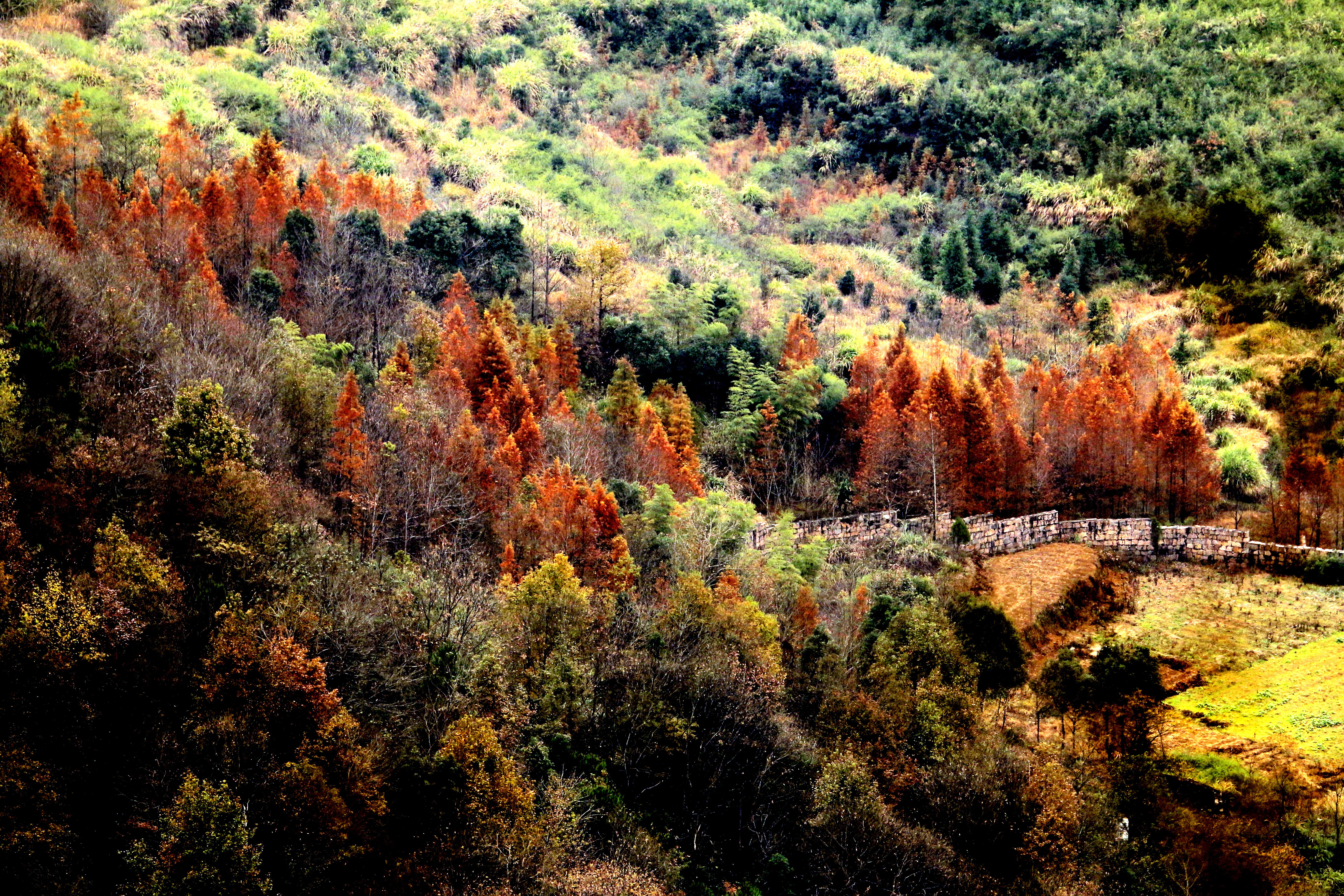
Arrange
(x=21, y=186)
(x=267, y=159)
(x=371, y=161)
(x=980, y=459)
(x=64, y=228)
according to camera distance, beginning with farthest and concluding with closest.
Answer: (x=371, y=161) < (x=267, y=159) < (x=980, y=459) < (x=21, y=186) < (x=64, y=228)

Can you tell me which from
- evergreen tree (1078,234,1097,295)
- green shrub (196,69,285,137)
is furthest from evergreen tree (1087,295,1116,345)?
green shrub (196,69,285,137)

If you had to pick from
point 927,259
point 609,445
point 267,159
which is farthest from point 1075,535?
point 267,159

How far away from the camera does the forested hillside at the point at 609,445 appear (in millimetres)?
32719

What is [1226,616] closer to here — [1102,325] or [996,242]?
[1102,325]

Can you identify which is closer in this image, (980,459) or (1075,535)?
(1075,535)

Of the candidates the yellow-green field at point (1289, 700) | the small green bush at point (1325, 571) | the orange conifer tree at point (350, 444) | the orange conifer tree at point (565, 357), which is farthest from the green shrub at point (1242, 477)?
the orange conifer tree at point (350, 444)

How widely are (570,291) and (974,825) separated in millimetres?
43957

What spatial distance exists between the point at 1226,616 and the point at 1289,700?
261 inches

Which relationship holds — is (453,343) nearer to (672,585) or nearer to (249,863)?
(672,585)

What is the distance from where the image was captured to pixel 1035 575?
5447cm

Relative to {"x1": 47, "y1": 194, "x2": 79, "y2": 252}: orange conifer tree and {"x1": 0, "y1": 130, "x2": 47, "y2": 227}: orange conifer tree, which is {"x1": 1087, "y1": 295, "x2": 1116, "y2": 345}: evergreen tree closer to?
{"x1": 47, "y1": 194, "x2": 79, "y2": 252}: orange conifer tree

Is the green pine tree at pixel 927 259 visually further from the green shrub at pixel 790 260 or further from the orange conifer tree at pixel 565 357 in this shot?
the orange conifer tree at pixel 565 357

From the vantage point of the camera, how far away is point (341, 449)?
47.3 metres

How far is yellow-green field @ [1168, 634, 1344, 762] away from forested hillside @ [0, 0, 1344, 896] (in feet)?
9.43
